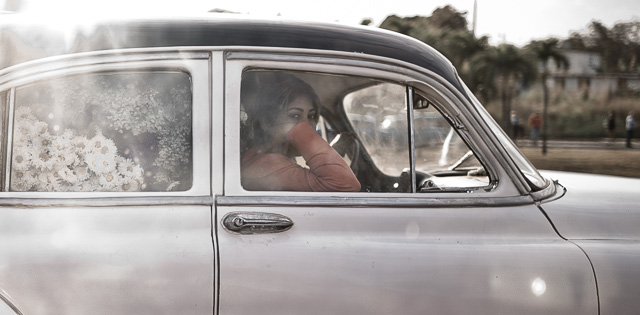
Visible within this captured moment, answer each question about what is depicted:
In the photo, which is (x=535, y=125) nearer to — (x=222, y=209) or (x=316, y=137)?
(x=316, y=137)

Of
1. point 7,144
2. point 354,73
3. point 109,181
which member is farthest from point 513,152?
point 7,144

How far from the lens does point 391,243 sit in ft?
6.71

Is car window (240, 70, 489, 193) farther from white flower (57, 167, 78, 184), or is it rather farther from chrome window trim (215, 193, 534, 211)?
white flower (57, 167, 78, 184)

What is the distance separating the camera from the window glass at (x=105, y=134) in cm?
200

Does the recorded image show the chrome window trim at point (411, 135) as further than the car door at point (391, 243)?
Yes

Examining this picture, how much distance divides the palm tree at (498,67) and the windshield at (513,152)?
2390 cm

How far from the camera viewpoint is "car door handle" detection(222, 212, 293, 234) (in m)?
1.96

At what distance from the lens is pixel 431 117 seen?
7.87ft

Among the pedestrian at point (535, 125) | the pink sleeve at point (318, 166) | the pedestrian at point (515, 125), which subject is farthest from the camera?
the pedestrian at point (515, 125)

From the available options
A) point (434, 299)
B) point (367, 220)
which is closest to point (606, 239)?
point (434, 299)

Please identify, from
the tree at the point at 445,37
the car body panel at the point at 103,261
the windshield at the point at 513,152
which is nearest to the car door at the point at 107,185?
the car body panel at the point at 103,261

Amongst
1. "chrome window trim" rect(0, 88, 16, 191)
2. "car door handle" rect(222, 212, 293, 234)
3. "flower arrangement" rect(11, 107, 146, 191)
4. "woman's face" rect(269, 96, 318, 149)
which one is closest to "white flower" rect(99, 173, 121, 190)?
"flower arrangement" rect(11, 107, 146, 191)

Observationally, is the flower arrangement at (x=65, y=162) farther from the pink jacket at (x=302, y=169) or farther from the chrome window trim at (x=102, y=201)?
the pink jacket at (x=302, y=169)

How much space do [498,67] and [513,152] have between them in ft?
79.9
